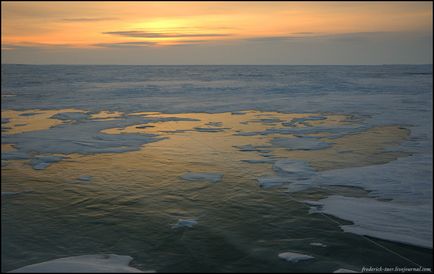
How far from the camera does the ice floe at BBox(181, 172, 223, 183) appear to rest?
8117 millimetres

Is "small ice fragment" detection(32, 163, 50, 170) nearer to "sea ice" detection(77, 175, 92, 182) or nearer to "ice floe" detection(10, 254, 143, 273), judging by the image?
"sea ice" detection(77, 175, 92, 182)

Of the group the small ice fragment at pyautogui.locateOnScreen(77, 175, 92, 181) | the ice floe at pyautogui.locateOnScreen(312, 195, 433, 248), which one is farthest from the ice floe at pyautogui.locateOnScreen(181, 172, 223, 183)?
the ice floe at pyautogui.locateOnScreen(312, 195, 433, 248)

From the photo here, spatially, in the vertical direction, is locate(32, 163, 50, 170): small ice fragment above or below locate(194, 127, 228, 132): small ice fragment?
below

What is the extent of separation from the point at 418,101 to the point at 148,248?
908 inches

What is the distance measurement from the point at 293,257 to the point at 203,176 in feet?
12.2

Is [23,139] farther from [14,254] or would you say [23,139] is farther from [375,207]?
[375,207]

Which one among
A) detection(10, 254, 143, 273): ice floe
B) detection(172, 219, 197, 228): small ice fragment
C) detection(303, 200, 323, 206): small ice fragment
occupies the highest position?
detection(303, 200, 323, 206): small ice fragment

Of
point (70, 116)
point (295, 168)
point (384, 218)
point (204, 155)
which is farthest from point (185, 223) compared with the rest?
point (70, 116)

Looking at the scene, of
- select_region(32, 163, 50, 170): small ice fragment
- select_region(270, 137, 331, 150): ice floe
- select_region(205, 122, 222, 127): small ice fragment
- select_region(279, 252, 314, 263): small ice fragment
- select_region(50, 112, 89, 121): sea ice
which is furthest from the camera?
select_region(50, 112, 89, 121): sea ice

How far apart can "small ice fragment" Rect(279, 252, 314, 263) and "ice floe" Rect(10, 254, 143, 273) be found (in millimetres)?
1854

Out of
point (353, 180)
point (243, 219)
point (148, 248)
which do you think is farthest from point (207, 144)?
point (148, 248)

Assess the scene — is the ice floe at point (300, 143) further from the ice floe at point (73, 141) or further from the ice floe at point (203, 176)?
the ice floe at point (73, 141)

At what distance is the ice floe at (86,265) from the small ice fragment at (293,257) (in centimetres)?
185

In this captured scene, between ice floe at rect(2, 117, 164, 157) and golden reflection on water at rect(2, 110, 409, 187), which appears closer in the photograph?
golden reflection on water at rect(2, 110, 409, 187)
